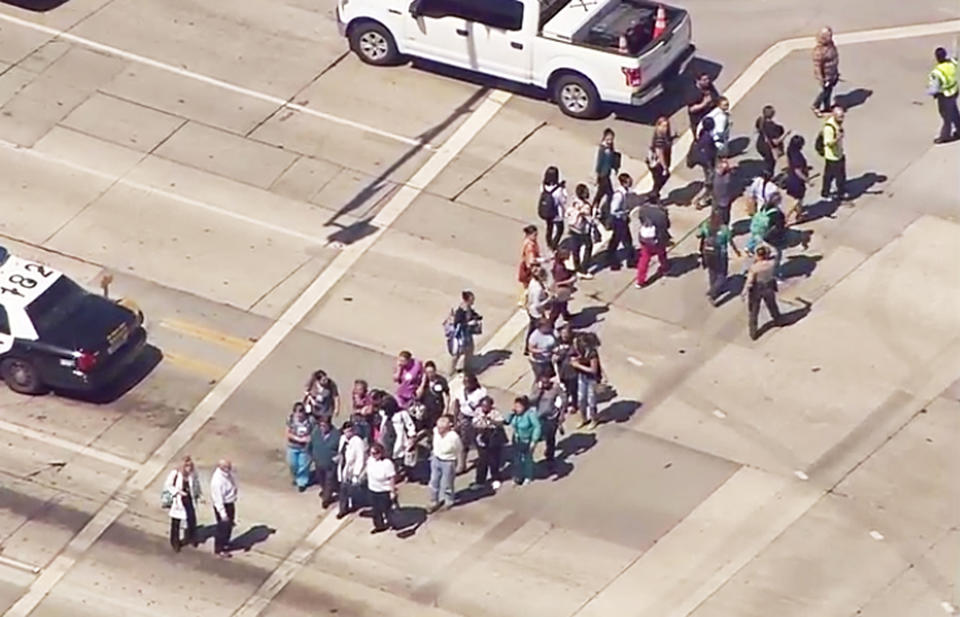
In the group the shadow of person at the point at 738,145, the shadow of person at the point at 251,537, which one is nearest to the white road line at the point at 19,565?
the shadow of person at the point at 251,537

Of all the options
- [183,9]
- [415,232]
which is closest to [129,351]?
[415,232]

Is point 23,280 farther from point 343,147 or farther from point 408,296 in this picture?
point 343,147

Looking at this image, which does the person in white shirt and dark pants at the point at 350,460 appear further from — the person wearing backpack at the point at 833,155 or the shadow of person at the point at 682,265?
the person wearing backpack at the point at 833,155

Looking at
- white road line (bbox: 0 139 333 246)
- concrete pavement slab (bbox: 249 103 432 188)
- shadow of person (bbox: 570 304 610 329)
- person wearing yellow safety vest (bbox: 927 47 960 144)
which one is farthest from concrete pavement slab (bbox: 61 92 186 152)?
person wearing yellow safety vest (bbox: 927 47 960 144)

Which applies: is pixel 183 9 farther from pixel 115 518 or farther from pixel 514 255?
pixel 115 518

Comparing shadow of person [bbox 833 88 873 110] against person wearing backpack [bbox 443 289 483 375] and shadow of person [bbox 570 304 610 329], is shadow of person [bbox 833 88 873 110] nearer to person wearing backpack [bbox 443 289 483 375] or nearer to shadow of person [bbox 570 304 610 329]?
shadow of person [bbox 570 304 610 329]

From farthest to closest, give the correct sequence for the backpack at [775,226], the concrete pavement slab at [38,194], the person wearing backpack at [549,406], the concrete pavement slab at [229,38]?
the concrete pavement slab at [229,38] < the concrete pavement slab at [38,194] < the backpack at [775,226] < the person wearing backpack at [549,406]

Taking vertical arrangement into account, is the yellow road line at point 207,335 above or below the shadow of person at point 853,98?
above
